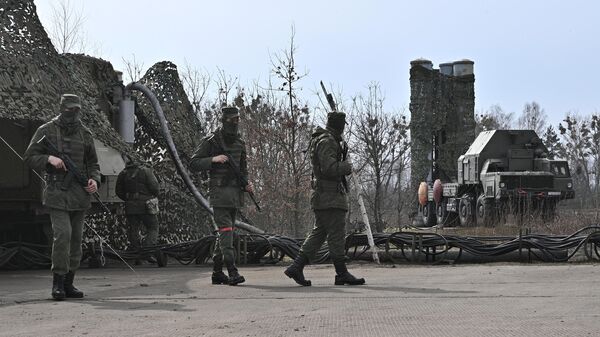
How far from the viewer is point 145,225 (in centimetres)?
1450

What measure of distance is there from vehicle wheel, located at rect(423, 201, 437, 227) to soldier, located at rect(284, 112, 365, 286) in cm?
2404

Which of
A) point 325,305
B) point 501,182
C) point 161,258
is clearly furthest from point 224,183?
point 501,182

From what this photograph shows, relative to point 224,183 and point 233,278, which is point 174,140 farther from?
point 233,278

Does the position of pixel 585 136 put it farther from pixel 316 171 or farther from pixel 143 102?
pixel 316 171

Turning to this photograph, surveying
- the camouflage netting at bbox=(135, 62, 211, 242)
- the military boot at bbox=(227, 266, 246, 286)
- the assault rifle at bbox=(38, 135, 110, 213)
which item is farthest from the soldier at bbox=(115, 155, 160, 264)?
the assault rifle at bbox=(38, 135, 110, 213)

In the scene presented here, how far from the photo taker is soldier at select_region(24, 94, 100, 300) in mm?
8633

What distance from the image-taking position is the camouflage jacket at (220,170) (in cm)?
991

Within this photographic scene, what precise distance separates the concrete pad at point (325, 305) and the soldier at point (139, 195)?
2892mm

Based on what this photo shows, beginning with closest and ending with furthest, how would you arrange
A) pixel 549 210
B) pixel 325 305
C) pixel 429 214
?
pixel 325 305 < pixel 549 210 < pixel 429 214

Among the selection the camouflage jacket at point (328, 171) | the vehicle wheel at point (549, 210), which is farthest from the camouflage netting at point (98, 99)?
the vehicle wheel at point (549, 210)

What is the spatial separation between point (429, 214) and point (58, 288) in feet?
85.7

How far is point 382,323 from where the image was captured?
6.42 metres

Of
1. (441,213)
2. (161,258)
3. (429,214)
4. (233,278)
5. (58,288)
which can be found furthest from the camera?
(429,214)

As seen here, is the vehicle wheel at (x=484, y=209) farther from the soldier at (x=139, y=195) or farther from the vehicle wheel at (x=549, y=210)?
the soldier at (x=139, y=195)
